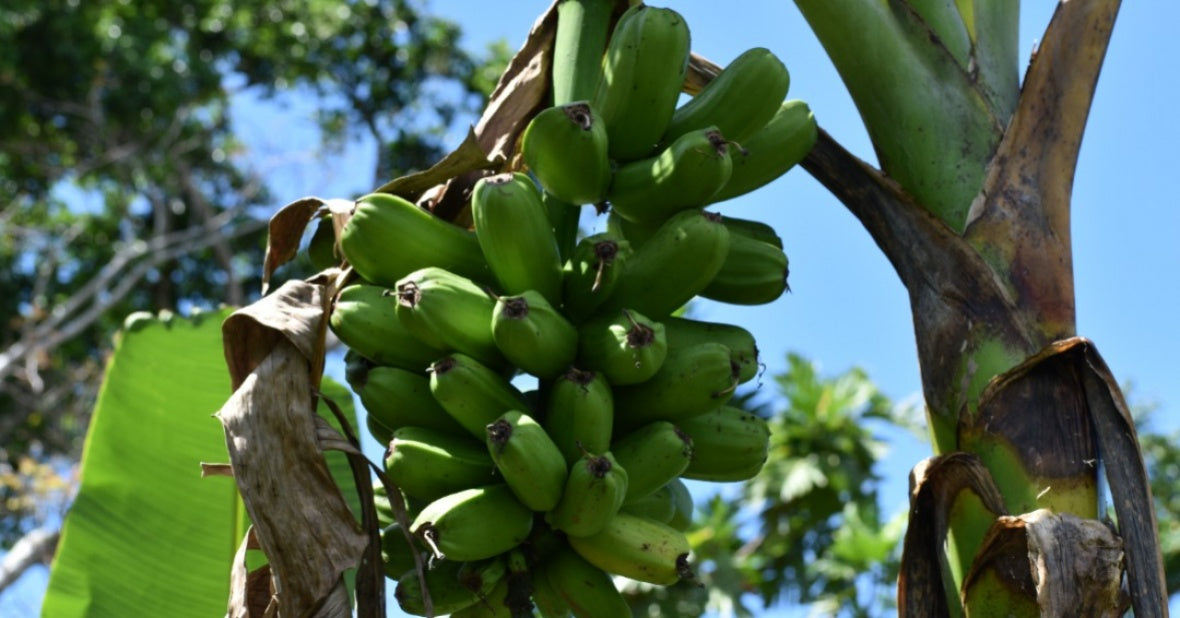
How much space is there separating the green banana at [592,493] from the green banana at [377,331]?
0.25 meters

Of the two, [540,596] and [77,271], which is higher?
[77,271]

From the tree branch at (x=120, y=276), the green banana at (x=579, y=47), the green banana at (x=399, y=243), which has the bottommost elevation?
the green banana at (x=399, y=243)

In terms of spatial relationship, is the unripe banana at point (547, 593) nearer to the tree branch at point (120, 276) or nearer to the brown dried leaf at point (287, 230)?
the brown dried leaf at point (287, 230)

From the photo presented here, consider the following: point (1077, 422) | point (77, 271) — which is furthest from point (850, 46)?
point (77, 271)

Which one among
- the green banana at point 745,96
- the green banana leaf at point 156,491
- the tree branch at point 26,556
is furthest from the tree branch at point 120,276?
the green banana at point 745,96

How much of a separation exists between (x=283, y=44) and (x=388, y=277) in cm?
1341

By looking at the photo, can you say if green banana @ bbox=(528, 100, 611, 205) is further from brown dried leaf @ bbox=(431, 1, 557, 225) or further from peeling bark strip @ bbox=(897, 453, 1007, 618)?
peeling bark strip @ bbox=(897, 453, 1007, 618)

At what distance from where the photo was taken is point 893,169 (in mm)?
1520

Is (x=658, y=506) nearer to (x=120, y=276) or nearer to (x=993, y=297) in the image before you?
(x=993, y=297)

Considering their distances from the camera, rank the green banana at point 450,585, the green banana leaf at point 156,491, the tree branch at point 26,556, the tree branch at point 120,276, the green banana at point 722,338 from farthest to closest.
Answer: the tree branch at point 120,276, the tree branch at point 26,556, the green banana leaf at point 156,491, the green banana at point 722,338, the green banana at point 450,585

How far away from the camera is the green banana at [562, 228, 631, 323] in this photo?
1.26m

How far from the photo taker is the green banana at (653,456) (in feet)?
4.01

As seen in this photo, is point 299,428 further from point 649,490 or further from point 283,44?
point 283,44

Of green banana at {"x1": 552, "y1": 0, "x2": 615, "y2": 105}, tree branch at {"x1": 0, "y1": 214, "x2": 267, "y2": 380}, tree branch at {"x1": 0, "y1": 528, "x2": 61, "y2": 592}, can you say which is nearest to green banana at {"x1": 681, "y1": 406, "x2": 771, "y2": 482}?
green banana at {"x1": 552, "y1": 0, "x2": 615, "y2": 105}
